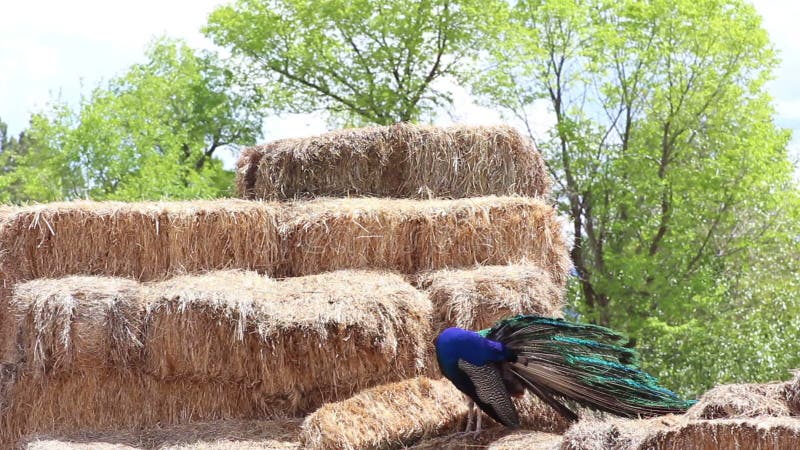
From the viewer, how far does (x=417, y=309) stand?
8.00 metres

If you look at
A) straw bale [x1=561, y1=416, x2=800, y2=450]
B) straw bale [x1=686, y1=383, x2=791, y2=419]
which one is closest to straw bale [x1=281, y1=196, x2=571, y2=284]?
straw bale [x1=561, y1=416, x2=800, y2=450]

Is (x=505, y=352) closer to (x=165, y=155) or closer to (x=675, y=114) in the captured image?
(x=675, y=114)

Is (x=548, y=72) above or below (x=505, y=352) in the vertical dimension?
above

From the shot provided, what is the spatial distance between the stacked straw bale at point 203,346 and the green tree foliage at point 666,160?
12.7m

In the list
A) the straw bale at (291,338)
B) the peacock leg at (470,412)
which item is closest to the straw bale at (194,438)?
the straw bale at (291,338)

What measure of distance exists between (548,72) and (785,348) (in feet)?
25.8

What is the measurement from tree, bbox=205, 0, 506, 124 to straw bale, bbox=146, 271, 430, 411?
15.8m

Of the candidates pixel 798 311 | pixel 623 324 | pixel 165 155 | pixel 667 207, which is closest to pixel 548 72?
pixel 667 207

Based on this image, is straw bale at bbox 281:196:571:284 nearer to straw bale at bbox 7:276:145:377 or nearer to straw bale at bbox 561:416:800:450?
straw bale at bbox 7:276:145:377

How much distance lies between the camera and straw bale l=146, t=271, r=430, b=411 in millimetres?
7711

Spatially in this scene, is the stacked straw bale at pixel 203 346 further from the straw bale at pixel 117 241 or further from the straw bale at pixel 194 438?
the straw bale at pixel 117 241

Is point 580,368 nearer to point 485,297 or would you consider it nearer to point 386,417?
point 386,417

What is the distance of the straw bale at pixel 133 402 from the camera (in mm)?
8047

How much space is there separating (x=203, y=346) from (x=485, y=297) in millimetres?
2252
